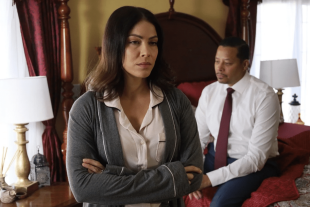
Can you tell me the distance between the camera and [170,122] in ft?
4.50

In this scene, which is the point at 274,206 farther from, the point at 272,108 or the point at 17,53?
the point at 17,53

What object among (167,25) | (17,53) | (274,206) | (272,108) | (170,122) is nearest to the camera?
(170,122)

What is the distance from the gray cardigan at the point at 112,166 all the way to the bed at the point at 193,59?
3.17ft

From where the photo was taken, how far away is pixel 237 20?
4.07m

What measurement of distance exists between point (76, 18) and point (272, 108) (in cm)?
163

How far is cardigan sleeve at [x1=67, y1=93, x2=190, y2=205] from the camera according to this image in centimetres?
126

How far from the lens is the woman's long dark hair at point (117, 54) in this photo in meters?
1.32

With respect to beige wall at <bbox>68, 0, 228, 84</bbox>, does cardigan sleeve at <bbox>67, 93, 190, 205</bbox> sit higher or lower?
lower

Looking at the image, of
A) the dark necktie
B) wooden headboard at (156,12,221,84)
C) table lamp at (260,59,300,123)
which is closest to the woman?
the dark necktie

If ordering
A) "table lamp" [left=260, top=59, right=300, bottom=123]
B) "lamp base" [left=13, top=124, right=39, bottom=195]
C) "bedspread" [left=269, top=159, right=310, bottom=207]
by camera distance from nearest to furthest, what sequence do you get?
"bedspread" [left=269, top=159, right=310, bottom=207], "lamp base" [left=13, top=124, right=39, bottom=195], "table lamp" [left=260, top=59, right=300, bottom=123]

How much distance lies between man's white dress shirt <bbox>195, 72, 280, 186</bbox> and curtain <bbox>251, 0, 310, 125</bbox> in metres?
2.15

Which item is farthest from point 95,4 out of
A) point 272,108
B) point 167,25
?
point 272,108

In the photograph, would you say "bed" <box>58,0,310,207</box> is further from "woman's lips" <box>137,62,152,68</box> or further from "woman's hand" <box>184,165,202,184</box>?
"woman's lips" <box>137,62,152,68</box>

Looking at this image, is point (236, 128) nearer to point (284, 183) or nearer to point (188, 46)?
point (284, 183)
